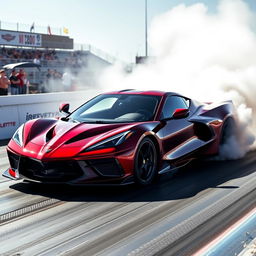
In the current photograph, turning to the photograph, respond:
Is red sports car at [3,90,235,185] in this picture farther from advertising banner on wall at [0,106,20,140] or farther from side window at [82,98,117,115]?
advertising banner on wall at [0,106,20,140]

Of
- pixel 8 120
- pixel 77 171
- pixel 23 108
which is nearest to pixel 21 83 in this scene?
pixel 23 108

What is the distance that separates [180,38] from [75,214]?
61.0 ft

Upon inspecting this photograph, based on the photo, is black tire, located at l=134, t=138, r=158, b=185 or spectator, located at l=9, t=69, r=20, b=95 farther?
spectator, located at l=9, t=69, r=20, b=95

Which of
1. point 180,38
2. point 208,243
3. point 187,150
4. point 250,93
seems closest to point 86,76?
point 180,38

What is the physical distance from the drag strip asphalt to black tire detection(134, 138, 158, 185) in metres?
0.12

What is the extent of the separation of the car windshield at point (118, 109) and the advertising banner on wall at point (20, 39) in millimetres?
31947

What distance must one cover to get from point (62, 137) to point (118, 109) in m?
1.23

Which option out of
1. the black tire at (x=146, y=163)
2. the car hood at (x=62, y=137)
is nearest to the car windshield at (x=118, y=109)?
the car hood at (x=62, y=137)

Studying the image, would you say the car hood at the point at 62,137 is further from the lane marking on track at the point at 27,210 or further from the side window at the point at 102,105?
the side window at the point at 102,105

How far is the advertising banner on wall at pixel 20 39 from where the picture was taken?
37438mm

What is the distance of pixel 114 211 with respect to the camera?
5055 millimetres

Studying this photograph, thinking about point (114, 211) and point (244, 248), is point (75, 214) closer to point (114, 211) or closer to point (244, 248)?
point (114, 211)

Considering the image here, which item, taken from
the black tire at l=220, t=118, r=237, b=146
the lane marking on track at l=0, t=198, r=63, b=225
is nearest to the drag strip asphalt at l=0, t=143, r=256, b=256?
the lane marking on track at l=0, t=198, r=63, b=225

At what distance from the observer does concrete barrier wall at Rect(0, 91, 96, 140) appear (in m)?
11.9
